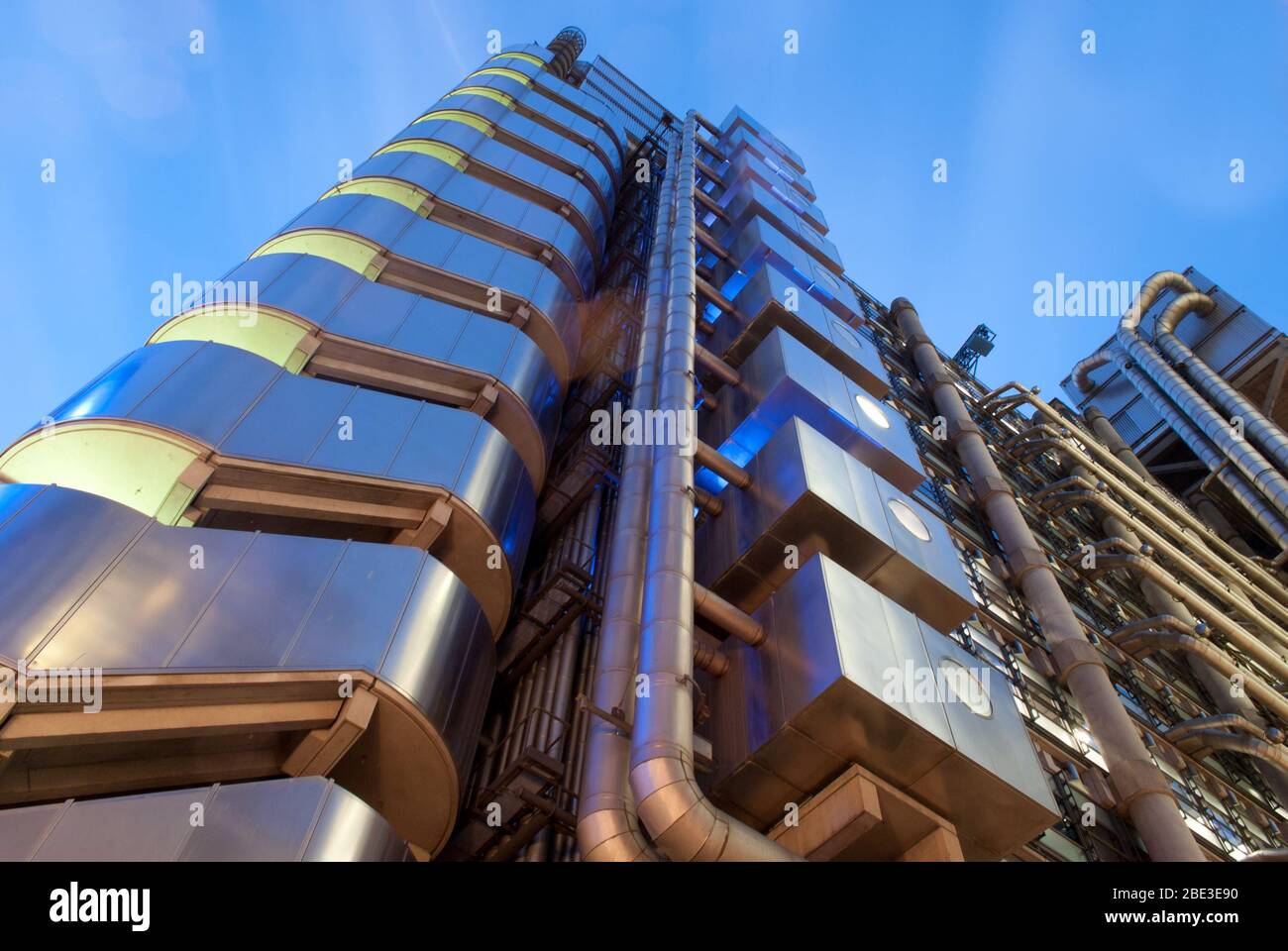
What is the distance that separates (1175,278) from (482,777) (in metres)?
39.0

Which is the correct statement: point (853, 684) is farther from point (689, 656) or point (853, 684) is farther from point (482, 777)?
point (482, 777)

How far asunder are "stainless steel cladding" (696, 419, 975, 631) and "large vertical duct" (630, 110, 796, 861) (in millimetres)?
1557

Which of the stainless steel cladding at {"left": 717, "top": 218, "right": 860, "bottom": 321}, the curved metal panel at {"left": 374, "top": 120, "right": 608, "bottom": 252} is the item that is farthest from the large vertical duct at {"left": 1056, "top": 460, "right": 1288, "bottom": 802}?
the curved metal panel at {"left": 374, "top": 120, "right": 608, "bottom": 252}

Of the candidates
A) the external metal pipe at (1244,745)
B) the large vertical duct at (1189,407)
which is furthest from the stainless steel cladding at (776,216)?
the large vertical duct at (1189,407)

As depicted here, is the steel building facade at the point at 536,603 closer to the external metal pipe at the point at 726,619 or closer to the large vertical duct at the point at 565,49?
the external metal pipe at the point at 726,619

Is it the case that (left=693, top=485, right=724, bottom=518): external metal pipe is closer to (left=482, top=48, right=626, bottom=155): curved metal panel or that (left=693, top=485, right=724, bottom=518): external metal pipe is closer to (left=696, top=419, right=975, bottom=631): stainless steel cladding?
(left=696, top=419, right=975, bottom=631): stainless steel cladding

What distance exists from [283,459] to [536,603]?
14.6 ft

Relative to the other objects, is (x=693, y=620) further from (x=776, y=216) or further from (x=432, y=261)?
(x=776, y=216)

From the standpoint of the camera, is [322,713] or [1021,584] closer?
[322,713]

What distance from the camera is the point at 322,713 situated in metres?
8.52

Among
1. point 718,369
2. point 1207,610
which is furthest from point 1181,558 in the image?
point 718,369

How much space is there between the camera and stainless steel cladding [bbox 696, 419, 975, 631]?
40.5ft
